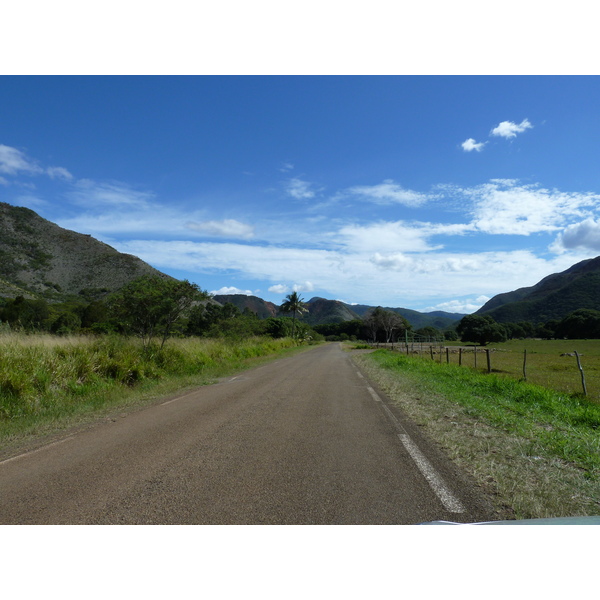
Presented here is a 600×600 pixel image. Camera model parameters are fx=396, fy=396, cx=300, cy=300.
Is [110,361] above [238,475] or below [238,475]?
above

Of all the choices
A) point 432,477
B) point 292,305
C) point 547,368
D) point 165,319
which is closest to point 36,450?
point 432,477

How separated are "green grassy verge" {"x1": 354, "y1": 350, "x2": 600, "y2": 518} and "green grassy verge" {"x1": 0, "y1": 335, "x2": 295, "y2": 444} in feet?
22.0

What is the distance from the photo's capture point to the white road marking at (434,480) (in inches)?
137

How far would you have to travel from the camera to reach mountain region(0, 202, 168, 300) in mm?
69125

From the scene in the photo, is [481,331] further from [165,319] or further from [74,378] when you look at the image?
[74,378]

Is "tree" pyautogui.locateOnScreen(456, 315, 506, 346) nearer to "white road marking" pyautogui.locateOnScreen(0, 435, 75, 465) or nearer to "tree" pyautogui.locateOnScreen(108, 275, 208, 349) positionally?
"tree" pyautogui.locateOnScreen(108, 275, 208, 349)

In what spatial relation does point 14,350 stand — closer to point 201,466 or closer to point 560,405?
point 201,466

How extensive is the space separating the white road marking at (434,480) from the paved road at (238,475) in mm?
12

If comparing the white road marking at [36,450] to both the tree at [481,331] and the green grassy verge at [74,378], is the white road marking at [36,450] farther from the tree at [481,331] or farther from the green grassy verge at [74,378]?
the tree at [481,331]

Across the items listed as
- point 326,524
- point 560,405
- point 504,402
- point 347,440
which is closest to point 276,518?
point 326,524

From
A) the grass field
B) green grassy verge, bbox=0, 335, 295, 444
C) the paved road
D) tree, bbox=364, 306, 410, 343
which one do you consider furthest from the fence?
tree, bbox=364, 306, 410, 343

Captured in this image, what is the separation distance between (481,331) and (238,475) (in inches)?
3803

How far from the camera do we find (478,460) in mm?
4867

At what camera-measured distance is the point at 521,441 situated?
584 cm
